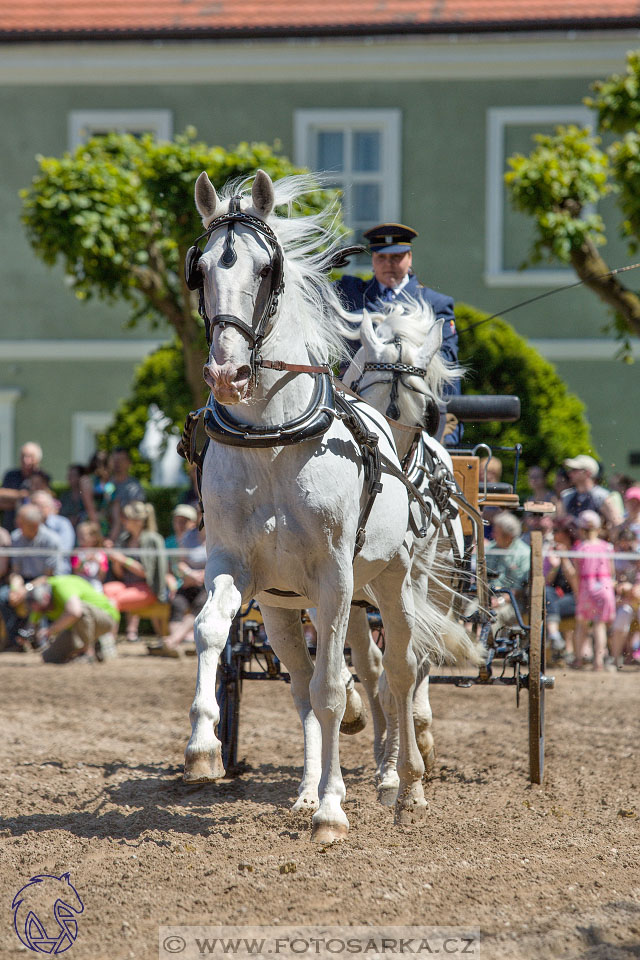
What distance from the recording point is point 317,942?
3.19 m

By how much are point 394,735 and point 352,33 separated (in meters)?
12.8

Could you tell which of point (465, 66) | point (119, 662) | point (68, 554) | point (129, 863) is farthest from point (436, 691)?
point (465, 66)

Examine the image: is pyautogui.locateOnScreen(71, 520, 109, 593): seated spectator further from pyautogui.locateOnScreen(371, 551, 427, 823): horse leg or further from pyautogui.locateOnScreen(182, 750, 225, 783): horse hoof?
pyautogui.locateOnScreen(182, 750, 225, 783): horse hoof

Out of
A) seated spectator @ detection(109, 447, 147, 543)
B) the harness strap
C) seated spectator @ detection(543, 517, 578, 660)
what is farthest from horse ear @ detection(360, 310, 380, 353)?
seated spectator @ detection(109, 447, 147, 543)

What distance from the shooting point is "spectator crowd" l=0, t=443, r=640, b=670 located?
10312 mm

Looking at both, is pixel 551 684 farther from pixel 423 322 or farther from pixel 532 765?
pixel 423 322

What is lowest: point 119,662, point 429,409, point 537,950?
point 119,662

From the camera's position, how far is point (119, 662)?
1103 cm

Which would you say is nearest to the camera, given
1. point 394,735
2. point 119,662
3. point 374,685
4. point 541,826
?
point 541,826

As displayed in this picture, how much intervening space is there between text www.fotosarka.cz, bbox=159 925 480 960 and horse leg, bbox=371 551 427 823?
1592 mm

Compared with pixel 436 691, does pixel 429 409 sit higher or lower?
higher

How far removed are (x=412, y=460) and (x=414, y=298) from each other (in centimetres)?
117

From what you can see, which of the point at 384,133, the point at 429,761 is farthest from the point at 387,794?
the point at 384,133

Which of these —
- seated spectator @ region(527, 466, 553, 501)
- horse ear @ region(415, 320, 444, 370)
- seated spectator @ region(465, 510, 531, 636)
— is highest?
horse ear @ region(415, 320, 444, 370)
